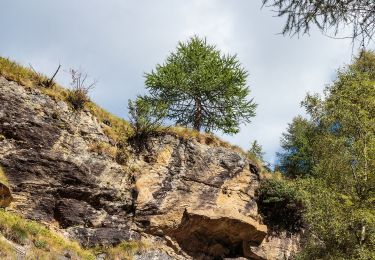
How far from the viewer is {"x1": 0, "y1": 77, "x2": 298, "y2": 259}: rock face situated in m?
16.7

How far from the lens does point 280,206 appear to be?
932 inches

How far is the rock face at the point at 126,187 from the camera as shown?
1673cm

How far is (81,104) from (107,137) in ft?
6.69

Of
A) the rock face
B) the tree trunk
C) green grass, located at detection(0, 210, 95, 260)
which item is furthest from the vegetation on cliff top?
green grass, located at detection(0, 210, 95, 260)

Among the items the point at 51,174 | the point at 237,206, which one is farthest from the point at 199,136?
the point at 51,174

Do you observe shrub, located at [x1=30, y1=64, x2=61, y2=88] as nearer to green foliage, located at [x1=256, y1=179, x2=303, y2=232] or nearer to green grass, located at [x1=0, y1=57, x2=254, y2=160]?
green grass, located at [x1=0, y1=57, x2=254, y2=160]

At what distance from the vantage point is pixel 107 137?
20.2 metres

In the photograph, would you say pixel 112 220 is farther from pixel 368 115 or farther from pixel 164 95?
pixel 368 115

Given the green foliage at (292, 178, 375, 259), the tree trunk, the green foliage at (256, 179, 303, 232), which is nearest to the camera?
the green foliage at (292, 178, 375, 259)

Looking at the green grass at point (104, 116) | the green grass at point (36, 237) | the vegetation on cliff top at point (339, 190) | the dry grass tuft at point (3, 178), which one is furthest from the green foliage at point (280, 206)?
the dry grass tuft at point (3, 178)

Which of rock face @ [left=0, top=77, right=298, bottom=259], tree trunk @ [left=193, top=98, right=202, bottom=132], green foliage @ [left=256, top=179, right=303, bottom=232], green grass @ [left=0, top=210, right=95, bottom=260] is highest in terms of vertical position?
tree trunk @ [left=193, top=98, right=202, bottom=132]

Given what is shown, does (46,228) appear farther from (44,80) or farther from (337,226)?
(337,226)

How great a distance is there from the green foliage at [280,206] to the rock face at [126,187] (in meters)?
1.00

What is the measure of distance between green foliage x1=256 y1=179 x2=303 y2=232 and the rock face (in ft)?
3.29
